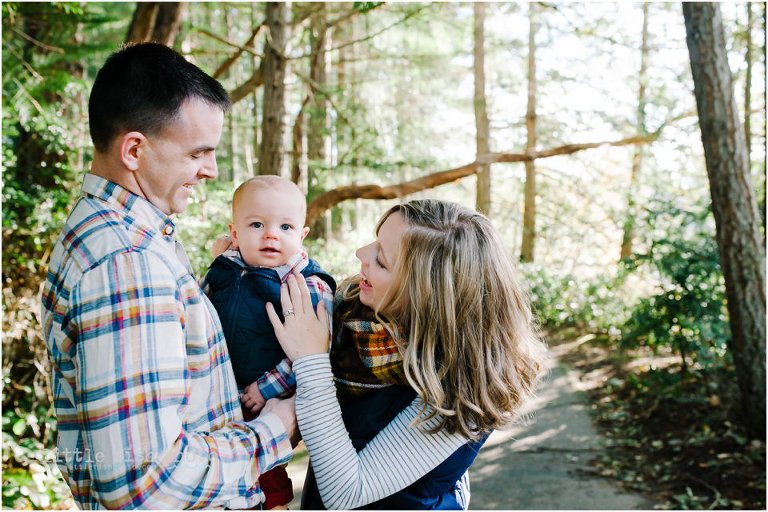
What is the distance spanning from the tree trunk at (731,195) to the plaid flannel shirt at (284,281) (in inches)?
165

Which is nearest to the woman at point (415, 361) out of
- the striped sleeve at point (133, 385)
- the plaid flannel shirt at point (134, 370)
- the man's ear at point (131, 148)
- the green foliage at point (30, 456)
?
the plaid flannel shirt at point (134, 370)

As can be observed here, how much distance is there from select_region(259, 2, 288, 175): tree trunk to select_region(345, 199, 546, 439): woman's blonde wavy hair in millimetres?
3995

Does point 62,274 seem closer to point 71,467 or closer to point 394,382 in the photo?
point 71,467

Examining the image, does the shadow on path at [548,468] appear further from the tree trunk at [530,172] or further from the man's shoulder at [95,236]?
the tree trunk at [530,172]

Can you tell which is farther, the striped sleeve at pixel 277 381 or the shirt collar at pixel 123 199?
the striped sleeve at pixel 277 381

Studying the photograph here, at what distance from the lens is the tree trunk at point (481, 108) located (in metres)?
13.5

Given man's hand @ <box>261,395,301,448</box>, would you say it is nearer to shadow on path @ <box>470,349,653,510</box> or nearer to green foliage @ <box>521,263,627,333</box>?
shadow on path @ <box>470,349,653,510</box>

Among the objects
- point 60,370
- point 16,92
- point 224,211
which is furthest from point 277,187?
point 224,211

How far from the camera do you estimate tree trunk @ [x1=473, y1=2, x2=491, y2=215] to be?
13500 millimetres

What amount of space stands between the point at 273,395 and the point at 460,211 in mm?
774

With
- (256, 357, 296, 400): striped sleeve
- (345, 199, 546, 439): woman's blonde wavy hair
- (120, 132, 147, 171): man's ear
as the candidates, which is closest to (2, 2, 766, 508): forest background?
(345, 199, 546, 439): woman's blonde wavy hair

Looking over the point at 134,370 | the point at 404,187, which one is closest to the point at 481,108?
the point at 404,187

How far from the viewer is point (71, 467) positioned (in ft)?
4.61

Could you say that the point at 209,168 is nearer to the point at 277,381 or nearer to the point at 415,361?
the point at 277,381
